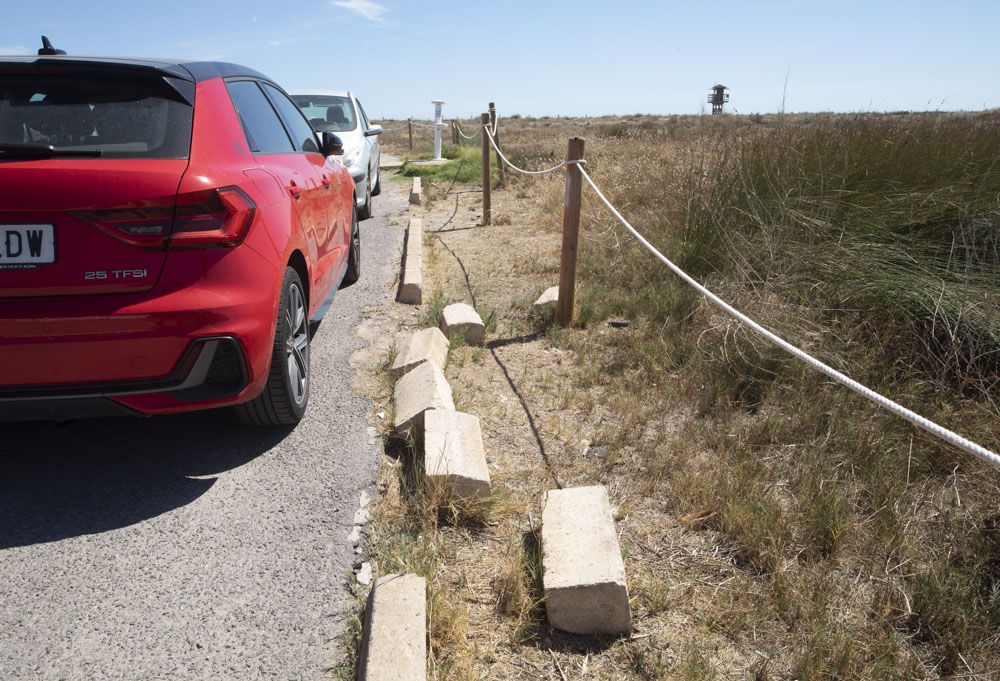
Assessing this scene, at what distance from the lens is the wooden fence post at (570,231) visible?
15.7 feet

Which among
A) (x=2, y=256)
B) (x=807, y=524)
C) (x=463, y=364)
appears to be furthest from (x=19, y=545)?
(x=807, y=524)

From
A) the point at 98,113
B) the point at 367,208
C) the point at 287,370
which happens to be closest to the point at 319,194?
the point at 287,370

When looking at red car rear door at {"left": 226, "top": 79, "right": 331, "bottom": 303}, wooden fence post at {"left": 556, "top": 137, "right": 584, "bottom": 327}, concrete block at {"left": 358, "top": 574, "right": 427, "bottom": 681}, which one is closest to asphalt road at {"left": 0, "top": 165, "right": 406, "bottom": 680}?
concrete block at {"left": 358, "top": 574, "right": 427, "bottom": 681}

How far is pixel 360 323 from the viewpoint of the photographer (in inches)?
208

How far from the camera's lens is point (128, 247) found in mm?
2535

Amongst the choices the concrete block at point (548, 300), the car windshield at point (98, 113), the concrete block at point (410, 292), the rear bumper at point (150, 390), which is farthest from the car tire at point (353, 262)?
the rear bumper at point (150, 390)

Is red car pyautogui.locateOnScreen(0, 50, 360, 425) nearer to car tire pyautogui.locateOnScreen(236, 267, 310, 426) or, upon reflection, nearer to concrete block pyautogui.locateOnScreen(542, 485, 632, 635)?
car tire pyautogui.locateOnScreen(236, 267, 310, 426)

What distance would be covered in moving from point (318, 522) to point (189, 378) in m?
0.75

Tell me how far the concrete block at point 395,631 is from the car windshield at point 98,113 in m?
1.81

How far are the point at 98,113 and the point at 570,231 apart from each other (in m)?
2.98

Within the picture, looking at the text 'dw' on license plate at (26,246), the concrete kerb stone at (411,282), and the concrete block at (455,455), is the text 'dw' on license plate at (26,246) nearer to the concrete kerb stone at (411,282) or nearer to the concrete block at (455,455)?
the concrete block at (455,455)

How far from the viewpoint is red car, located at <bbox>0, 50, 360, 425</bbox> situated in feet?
8.13

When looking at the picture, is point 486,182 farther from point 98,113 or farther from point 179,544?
point 179,544

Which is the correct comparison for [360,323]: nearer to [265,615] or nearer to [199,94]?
[199,94]
